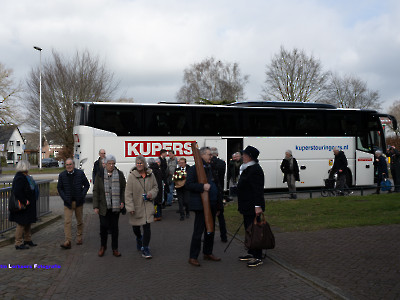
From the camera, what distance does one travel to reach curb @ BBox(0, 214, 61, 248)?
340 inches

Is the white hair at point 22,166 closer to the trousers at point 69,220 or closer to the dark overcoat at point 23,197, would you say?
the dark overcoat at point 23,197

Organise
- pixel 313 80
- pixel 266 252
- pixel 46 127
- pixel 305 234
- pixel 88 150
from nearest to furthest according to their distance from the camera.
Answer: pixel 266 252 < pixel 305 234 < pixel 88 150 < pixel 46 127 < pixel 313 80

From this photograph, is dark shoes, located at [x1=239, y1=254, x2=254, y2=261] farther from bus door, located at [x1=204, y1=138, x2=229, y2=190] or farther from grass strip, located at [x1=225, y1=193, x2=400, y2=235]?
bus door, located at [x1=204, y1=138, x2=229, y2=190]

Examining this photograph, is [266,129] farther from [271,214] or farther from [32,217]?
[32,217]

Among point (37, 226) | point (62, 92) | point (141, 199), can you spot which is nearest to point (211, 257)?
point (141, 199)

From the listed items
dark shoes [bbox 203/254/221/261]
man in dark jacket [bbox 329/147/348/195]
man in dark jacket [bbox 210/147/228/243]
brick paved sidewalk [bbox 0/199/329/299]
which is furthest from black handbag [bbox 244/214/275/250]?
man in dark jacket [bbox 329/147/348/195]

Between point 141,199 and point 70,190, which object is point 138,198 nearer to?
point 141,199

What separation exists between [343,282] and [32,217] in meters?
5.65

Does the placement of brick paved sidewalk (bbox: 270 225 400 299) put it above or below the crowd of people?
below

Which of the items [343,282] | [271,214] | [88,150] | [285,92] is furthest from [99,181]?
[285,92]

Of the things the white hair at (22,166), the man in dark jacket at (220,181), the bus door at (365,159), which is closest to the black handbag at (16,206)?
the white hair at (22,166)

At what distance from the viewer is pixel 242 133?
56.9 ft

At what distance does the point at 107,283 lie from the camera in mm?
5902

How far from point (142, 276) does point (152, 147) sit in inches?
391
